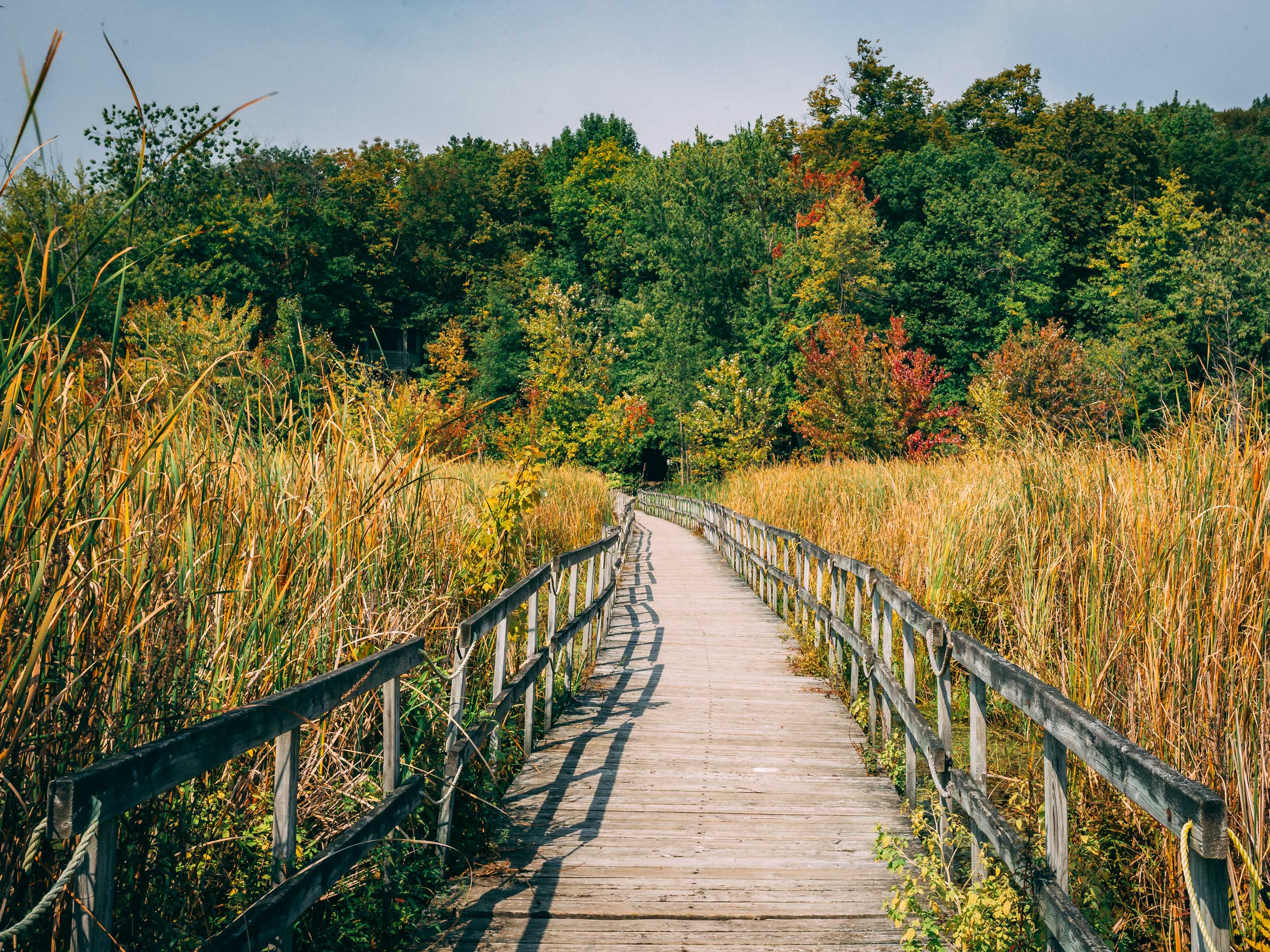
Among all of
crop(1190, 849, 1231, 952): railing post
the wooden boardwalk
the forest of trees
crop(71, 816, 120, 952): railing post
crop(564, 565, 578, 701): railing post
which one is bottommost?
the wooden boardwalk

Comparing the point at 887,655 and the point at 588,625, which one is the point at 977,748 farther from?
the point at 588,625

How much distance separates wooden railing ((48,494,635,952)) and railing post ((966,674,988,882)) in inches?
70.4

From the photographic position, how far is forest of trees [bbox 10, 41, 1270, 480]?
28.2 meters

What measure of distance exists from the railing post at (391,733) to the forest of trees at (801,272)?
19778 millimetres

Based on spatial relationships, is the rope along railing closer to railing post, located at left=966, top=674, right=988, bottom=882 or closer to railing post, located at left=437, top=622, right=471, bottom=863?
railing post, located at left=966, top=674, right=988, bottom=882

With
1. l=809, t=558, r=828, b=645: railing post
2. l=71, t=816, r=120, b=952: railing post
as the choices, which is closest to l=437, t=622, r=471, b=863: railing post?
l=71, t=816, r=120, b=952: railing post

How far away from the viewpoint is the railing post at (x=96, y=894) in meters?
1.31

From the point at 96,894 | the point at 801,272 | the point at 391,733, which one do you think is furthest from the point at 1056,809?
the point at 801,272

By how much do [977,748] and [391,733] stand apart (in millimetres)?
2062

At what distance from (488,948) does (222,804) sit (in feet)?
3.59

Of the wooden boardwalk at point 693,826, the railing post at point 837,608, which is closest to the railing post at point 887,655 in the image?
the wooden boardwalk at point 693,826

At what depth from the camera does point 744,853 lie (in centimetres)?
370

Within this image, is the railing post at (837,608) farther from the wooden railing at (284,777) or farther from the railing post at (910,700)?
the wooden railing at (284,777)

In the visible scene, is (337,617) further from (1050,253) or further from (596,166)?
(596,166)
